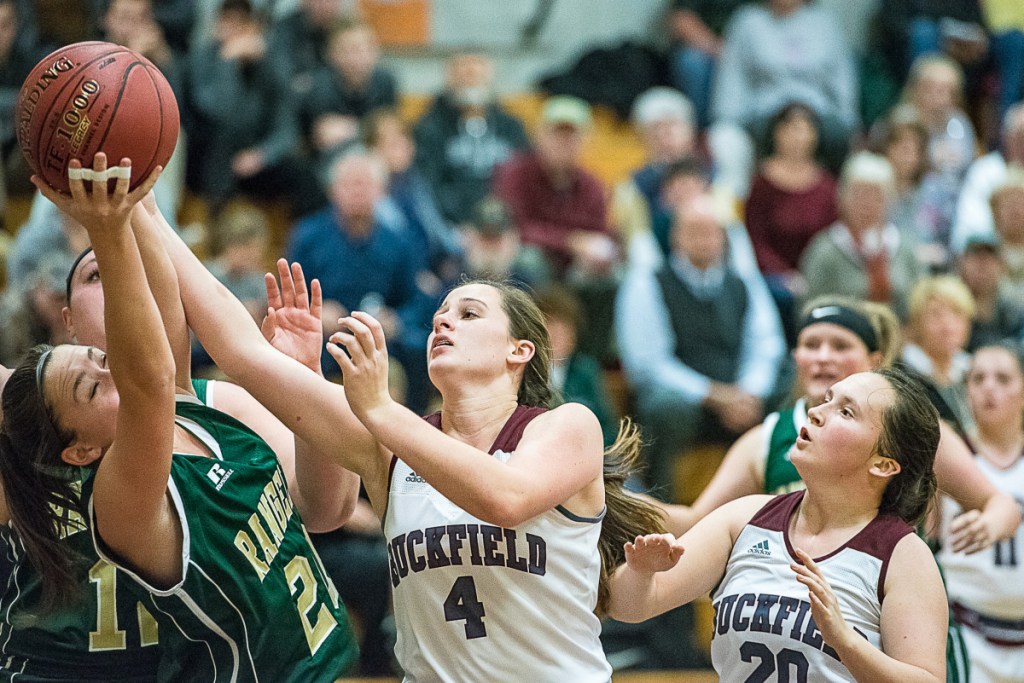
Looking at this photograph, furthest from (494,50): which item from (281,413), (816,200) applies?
(281,413)

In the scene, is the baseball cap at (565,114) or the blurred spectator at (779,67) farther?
the blurred spectator at (779,67)

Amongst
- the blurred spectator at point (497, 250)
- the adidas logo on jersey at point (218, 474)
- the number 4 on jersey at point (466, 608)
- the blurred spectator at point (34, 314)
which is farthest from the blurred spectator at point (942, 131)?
the adidas logo on jersey at point (218, 474)

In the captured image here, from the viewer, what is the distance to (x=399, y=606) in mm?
3389

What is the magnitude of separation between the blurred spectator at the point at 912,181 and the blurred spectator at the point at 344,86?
3598mm

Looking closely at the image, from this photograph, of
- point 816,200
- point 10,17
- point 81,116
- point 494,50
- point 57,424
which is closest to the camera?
point 81,116

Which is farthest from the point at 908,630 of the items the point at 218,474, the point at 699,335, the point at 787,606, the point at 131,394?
the point at 699,335

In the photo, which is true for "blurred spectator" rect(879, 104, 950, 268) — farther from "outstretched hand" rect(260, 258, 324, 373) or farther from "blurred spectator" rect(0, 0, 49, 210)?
"outstretched hand" rect(260, 258, 324, 373)

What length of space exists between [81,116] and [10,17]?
6.15m

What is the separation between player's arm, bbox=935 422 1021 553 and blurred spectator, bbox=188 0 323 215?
559cm

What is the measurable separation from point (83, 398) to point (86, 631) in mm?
597

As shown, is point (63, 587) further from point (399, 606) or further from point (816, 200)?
point (816, 200)

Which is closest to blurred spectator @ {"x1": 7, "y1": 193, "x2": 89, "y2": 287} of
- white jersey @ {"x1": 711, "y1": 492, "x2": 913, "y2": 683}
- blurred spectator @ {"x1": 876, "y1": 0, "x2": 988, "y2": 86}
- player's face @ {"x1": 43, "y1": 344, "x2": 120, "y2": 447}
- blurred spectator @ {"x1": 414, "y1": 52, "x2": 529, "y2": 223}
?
blurred spectator @ {"x1": 414, "y1": 52, "x2": 529, "y2": 223}

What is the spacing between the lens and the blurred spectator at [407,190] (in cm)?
873

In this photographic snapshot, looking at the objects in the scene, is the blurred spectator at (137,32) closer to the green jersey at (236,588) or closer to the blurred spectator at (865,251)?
the blurred spectator at (865,251)
